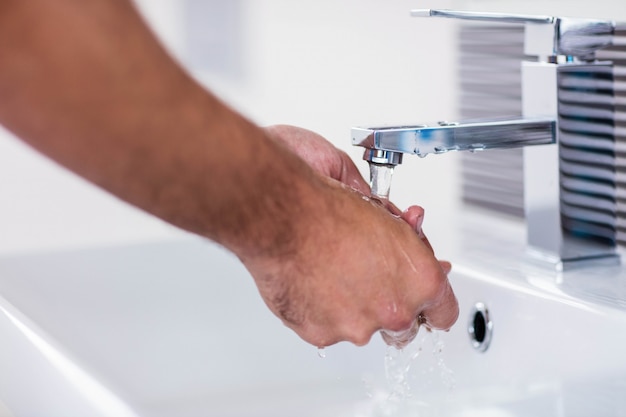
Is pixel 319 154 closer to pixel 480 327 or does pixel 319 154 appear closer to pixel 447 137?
pixel 447 137

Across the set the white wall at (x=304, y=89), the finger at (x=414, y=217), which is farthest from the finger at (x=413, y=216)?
the white wall at (x=304, y=89)

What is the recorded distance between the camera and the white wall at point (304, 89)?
1270mm

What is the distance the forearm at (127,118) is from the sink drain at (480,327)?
0.43 meters

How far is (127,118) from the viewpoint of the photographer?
401 millimetres

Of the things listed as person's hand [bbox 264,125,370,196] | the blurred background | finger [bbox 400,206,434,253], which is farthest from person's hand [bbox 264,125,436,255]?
the blurred background

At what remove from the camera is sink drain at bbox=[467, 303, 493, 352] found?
858mm

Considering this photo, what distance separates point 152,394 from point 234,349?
0.35 feet

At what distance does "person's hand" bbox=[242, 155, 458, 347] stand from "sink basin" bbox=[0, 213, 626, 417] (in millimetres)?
157

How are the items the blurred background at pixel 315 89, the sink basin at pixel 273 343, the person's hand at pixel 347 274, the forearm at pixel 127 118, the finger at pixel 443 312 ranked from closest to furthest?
the forearm at pixel 127 118
the person's hand at pixel 347 274
the finger at pixel 443 312
the sink basin at pixel 273 343
the blurred background at pixel 315 89

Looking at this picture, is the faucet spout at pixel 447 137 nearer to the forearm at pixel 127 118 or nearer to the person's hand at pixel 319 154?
the person's hand at pixel 319 154

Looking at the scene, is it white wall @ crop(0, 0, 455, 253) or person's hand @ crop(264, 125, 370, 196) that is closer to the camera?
person's hand @ crop(264, 125, 370, 196)

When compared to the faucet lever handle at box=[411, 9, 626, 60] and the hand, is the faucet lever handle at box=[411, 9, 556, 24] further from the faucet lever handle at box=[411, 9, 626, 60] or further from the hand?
the hand

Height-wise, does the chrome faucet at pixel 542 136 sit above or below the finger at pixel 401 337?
above

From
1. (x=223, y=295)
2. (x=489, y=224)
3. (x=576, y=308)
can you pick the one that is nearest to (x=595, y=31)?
(x=576, y=308)
